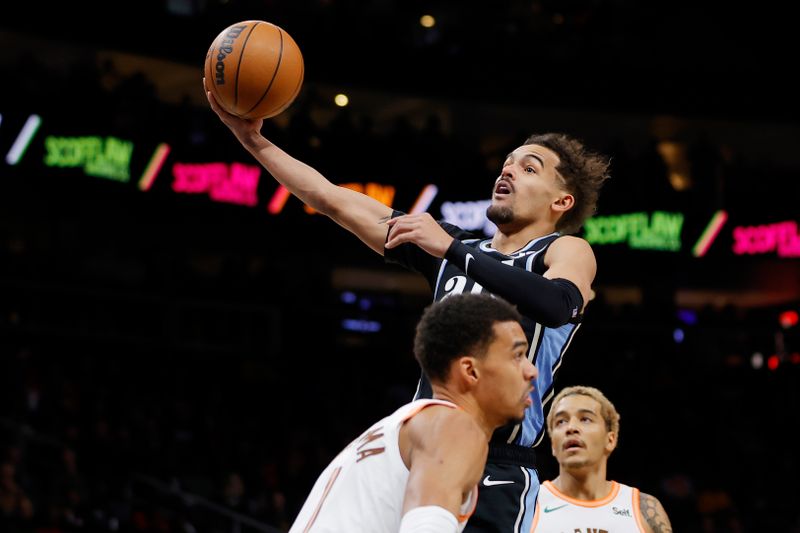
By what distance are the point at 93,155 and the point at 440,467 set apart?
14716 mm

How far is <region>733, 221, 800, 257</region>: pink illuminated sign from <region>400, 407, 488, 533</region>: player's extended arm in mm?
18855

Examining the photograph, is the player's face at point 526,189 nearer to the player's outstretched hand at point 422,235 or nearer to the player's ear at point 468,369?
the player's outstretched hand at point 422,235

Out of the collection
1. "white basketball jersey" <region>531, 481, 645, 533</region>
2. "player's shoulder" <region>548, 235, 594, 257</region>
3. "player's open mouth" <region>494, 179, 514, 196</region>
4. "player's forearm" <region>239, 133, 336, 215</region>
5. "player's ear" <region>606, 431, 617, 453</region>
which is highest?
"player's open mouth" <region>494, 179, 514, 196</region>

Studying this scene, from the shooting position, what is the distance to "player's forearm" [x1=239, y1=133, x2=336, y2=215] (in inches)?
185

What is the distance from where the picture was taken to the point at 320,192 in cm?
469

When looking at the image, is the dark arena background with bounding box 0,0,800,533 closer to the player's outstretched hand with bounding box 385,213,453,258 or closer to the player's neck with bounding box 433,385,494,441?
the player's outstretched hand with bounding box 385,213,453,258

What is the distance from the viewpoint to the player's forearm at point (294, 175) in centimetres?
470

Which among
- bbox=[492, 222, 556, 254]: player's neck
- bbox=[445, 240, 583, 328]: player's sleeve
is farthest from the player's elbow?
bbox=[492, 222, 556, 254]: player's neck

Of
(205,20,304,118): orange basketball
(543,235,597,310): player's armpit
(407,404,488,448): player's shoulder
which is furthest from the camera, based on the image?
(205,20,304,118): orange basketball

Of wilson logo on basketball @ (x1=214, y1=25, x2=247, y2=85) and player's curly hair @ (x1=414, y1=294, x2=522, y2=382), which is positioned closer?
player's curly hair @ (x1=414, y1=294, x2=522, y2=382)

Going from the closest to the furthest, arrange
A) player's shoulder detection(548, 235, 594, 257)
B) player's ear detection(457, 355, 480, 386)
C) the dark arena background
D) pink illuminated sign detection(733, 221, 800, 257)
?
player's ear detection(457, 355, 480, 386) → player's shoulder detection(548, 235, 594, 257) → the dark arena background → pink illuminated sign detection(733, 221, 800, 257)

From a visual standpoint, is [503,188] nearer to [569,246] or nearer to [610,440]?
[569,246]

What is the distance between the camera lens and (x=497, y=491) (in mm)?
3953

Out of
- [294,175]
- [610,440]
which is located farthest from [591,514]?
[294,175]
